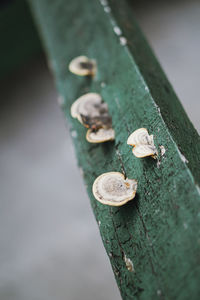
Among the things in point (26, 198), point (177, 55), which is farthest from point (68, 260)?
point (177, 55)

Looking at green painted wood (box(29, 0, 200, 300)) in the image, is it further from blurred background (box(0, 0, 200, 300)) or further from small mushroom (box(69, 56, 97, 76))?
blurred background (box(0, 0, 200, 300))

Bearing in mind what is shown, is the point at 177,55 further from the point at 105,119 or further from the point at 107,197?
the point at 107,197

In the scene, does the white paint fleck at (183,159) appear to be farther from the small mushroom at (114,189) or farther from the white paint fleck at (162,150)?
the small mushroom at (114,189)

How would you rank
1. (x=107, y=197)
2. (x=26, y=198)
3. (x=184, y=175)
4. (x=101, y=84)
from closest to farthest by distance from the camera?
1. (x=184, y=175)
2. (x=107, y=197)
3. (x=101, y=84)
4. (x=26, y=198)

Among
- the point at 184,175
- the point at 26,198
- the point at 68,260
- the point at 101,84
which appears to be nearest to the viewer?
the point at 184,175

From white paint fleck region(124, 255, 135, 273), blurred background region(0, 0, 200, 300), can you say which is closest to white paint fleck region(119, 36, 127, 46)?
white paint fleck region(124, 255, 135, 273)
